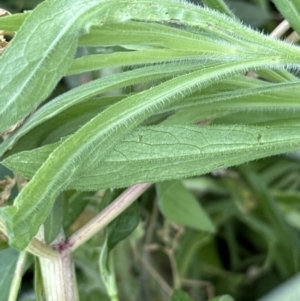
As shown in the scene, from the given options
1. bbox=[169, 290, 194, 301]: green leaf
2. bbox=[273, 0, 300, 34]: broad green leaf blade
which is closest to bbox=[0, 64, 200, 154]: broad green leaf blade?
bbox=[273, 0, 300, 34]: broad green leaf blade

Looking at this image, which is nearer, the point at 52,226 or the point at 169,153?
the point at 169,153

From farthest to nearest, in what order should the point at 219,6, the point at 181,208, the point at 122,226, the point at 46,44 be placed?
the point at 181,208, the point at 122,226, the point at 219,6, the point at 46,44

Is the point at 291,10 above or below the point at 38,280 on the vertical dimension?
above

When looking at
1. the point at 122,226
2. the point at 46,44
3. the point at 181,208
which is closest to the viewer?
the point at 46,44

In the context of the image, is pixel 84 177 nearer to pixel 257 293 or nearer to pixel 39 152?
pixel 39 152

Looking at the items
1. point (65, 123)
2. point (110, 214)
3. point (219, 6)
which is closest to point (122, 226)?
point (110, 214)

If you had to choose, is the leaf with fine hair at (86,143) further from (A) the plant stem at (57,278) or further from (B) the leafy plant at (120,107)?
(A) the plant stem at (57,278)

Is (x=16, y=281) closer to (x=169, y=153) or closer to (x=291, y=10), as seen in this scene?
(x=169, y=153)

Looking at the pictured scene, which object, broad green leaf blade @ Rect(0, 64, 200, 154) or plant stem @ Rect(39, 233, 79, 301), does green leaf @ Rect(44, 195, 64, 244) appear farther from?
broad green leaf blade @ Rect(0, 64, 200, 154)
